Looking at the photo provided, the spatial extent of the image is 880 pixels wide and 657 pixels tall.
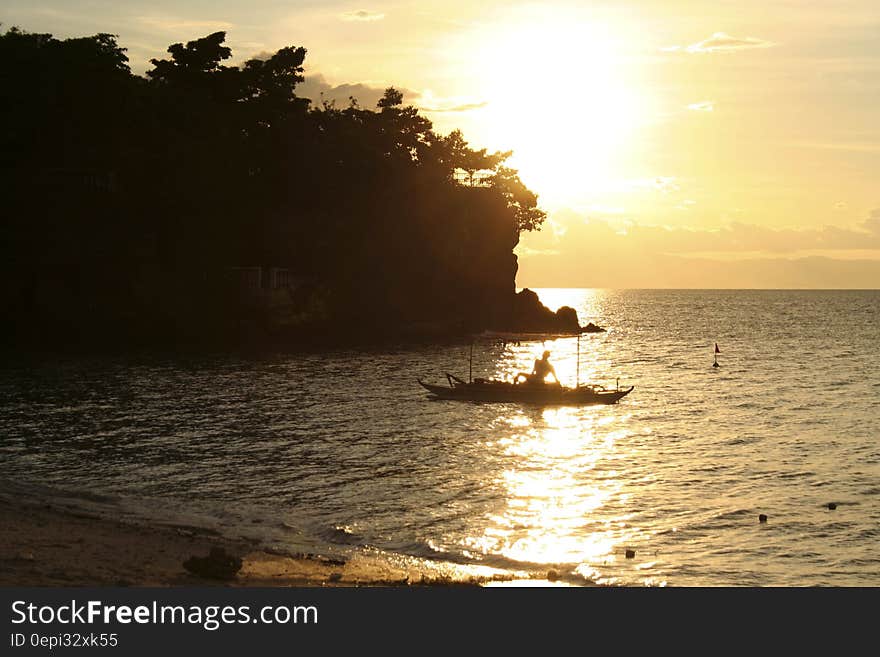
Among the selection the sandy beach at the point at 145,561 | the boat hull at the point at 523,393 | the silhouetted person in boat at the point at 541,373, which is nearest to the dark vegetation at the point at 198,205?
the boat hull at the point at 523,393

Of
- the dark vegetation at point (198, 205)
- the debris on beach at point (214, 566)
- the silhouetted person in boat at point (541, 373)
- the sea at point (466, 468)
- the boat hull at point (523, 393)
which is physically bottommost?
the sea at point (466, 468)

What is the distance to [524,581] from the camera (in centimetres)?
1997

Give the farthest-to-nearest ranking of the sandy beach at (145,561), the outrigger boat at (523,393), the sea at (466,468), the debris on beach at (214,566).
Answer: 1. the outrigger boat at (523,393)
2. the sea at (466,468)
3. the debris on beach at (214,566)
4. the sandy beach at (145,561)

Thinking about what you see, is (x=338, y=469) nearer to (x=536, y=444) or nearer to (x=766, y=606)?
(x=536, y=444)

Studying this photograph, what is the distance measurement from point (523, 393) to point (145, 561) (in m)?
35.7

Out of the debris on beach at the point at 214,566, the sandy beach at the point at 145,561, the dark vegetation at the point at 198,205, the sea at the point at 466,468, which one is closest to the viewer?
the sandy beach at the point at 145,561

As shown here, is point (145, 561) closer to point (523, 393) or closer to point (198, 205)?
point (523, 393)

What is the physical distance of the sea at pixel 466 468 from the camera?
23188 mm

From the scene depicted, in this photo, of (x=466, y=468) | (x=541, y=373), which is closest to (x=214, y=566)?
(x=466, y=468)

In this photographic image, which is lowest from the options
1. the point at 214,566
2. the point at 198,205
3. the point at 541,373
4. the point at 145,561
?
the point at 145,561

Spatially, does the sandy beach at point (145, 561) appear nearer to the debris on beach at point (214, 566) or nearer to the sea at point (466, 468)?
the debris on beach at point (214, 566)

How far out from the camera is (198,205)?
87250 mm

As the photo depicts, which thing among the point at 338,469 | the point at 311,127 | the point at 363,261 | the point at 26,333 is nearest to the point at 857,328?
the point at 363,261

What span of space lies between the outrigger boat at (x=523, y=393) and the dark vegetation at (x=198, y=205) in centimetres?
3864
